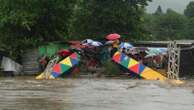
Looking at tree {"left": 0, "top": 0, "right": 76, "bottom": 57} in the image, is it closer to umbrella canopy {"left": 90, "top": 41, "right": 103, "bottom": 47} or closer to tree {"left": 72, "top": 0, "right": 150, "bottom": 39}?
umbrella canopy {"left": 90, "top": 41, "right": 103, "bottom": 47}

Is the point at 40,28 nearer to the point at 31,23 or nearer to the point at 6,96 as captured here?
the point at 31,23

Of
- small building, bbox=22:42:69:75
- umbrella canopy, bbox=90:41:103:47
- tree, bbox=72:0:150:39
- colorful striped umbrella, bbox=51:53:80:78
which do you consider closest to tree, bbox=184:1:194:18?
tree, bbox=72:0:150:39

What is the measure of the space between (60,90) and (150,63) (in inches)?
379

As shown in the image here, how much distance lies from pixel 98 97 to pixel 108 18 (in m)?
20.4

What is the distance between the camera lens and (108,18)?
37281 mm

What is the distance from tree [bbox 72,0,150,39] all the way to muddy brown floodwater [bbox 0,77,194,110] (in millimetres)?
15053

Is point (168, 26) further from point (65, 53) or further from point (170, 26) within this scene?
point (65, 53)

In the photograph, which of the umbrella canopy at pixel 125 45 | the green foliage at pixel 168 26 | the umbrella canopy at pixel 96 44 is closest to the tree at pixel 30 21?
the umbrella canopy at pixel 96 44

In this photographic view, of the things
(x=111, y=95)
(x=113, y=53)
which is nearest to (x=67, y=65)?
(x=113, y=53)

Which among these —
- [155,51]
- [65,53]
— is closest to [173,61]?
[155,51]

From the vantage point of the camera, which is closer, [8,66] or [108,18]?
[8,66]

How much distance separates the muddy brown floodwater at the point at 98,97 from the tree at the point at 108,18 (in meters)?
15.1

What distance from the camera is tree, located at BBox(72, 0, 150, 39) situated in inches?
1460

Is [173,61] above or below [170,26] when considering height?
below
